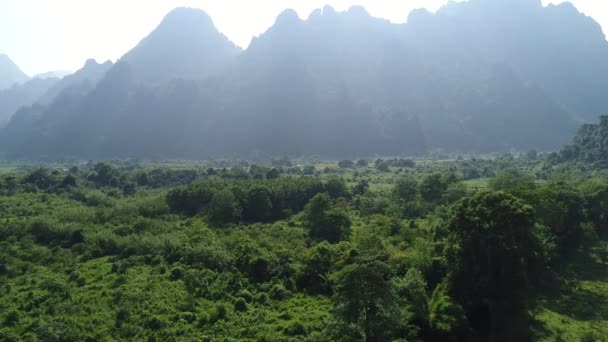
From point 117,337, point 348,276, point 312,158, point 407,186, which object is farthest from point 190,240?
point 312,158

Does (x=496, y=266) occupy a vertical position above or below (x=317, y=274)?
above

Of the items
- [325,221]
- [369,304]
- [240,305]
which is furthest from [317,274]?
[325,221]

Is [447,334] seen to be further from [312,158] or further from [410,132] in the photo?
[410,132]

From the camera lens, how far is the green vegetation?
2300 centimetres

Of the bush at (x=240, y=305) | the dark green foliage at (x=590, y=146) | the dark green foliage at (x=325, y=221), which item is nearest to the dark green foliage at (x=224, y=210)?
the dark green foliage at (x=325, y=221)

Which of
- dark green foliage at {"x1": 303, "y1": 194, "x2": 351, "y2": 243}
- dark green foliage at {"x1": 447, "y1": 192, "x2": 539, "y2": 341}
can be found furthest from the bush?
dark green foliage at {"x1": 303, "y1": 194, "x2": 351, "y2": 243}

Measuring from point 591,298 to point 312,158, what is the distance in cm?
13384

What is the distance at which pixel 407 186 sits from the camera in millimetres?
58469

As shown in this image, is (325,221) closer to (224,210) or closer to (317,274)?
(317,274)

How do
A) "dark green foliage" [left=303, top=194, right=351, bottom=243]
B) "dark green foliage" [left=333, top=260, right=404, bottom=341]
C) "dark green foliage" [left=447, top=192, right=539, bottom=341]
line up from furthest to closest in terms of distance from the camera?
"dark green foliage" [left=303, top=194, right=351, bottom=243], "dark green foliage" [left=447, top=192, right=539, bottom=341], "dark green foliage" [left=333, top=260, right=404, bottom=341]

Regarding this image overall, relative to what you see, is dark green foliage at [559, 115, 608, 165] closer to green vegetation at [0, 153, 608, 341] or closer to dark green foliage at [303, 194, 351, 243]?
green vegetation at [0, 153, 608, 341]

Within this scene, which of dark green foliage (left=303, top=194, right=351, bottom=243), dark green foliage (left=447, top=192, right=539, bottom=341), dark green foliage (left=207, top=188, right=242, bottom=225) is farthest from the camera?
dark green foliage (left=207, top=188, right=242, bottom=225)

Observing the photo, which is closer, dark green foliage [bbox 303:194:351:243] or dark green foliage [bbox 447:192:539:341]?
dark green foliage [bbox 447:192:539:341]

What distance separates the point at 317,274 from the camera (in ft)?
100
